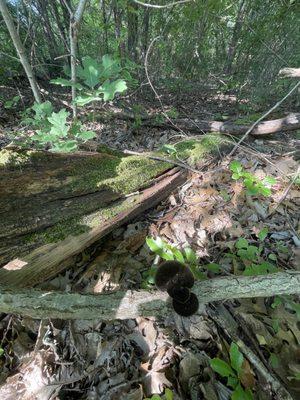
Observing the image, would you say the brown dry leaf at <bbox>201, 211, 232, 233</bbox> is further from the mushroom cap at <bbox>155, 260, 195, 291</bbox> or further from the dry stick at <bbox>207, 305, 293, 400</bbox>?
the mushroom cap at <bbox>155, 260, 195, 291</bbox>

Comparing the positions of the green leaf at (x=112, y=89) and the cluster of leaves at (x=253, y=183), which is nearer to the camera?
the green leaf at (x=112, y=89)

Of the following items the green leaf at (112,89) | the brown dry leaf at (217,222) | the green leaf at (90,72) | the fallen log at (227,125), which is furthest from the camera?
the fallen log at (227,125)

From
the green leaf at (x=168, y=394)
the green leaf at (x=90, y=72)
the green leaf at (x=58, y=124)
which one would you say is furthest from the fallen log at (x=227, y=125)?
the green leaf at (x=168, y=394)

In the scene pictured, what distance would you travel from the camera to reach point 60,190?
2.21 m

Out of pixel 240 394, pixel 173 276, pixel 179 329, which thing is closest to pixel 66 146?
pixel 173 276

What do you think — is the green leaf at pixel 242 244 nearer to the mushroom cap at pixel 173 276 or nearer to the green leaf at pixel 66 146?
the mushroom cap at pixel 173 276

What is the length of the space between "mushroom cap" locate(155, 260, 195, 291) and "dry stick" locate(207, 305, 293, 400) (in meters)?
0.42

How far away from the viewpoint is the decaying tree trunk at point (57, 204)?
1.91 meters

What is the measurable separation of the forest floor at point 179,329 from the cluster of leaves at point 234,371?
0.02 m

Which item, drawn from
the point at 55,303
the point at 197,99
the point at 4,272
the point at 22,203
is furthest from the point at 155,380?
the point at 197,99

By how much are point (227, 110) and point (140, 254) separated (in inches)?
228

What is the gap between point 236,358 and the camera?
148 cm

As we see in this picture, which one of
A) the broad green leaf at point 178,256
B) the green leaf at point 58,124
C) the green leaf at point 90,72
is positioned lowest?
the broad green leaf at point 178,256

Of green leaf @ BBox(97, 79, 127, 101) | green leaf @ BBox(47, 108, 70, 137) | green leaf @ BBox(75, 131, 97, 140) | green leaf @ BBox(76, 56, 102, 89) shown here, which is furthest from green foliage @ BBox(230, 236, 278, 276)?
green leaf @ BBox(76, 56, 102, 89)
